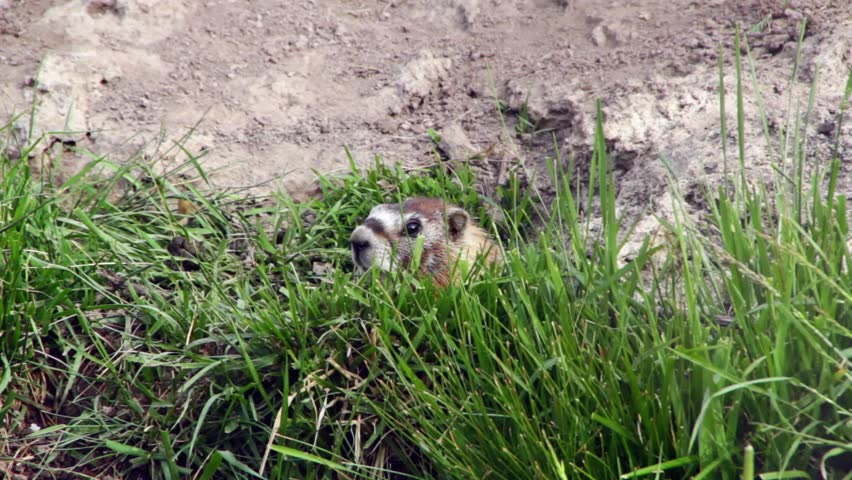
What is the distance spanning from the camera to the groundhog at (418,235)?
186 inches

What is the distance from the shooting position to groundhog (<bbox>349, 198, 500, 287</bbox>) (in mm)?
4719

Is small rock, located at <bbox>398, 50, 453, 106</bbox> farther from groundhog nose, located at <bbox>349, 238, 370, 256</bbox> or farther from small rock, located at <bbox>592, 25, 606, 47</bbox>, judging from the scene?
groundhog nose, located at <bbox>349, 238, 370, 256</bbox>

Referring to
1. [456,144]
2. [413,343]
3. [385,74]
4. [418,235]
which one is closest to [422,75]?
[385,74]

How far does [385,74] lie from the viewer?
235 inches

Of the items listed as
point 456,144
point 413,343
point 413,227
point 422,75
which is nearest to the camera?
point 413,343

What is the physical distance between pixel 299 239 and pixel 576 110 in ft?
5.66

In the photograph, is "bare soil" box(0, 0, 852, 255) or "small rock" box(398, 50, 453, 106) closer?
"bare soil" box(0, 0, 852, 255)

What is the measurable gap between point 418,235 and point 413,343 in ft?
3.81

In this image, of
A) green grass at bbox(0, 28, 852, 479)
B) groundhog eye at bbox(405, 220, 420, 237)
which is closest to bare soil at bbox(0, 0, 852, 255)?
green grass at bbox(0, 28, 852, 479)

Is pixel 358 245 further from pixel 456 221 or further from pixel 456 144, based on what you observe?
pixel 456 144

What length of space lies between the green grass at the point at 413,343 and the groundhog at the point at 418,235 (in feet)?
0.93

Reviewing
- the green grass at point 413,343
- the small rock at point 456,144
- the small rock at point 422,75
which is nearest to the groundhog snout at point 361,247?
the green grass at point 413,343

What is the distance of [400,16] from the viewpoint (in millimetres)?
6254

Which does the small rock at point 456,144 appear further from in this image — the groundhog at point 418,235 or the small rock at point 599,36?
the small rock at point 599,36
